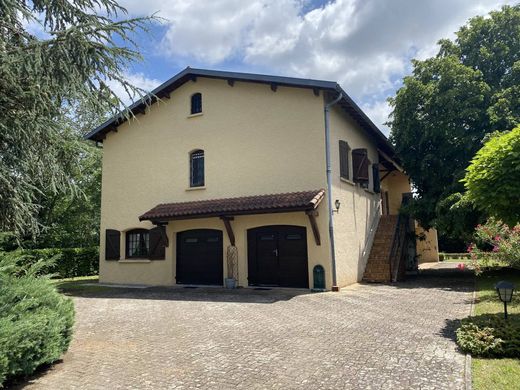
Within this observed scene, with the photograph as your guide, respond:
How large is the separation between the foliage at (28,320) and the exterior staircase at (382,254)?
1159cm

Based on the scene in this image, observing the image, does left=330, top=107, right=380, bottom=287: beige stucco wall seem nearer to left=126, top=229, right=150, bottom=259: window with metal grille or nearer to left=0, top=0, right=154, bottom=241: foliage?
left=126, top=229, right=150, bottom=259: window with metal grille

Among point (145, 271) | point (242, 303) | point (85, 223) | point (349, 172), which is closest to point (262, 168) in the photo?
point (349, 172)

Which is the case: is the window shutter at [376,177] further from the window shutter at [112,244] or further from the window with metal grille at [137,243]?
the window shutter at [112,244]

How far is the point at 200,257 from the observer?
14.9 metres

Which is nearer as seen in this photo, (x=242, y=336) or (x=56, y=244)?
(x=242, y=336)

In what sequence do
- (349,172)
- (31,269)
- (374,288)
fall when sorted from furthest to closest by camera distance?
(349,172)
(374,288)
(31,269)

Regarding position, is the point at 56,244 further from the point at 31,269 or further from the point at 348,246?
the point at 31,269

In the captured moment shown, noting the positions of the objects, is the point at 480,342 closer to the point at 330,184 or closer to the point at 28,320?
the point at 28,320

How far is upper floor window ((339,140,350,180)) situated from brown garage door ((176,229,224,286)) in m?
4.96

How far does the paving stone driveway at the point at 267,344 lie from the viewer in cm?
496

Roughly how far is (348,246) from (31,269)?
34.4 feet

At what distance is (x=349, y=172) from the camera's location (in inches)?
605

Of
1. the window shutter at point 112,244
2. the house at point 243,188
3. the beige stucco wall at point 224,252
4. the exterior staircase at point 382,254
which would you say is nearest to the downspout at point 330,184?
the house at point 243,188

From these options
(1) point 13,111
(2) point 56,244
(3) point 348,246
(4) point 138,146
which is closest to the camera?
(1) point 13,111
